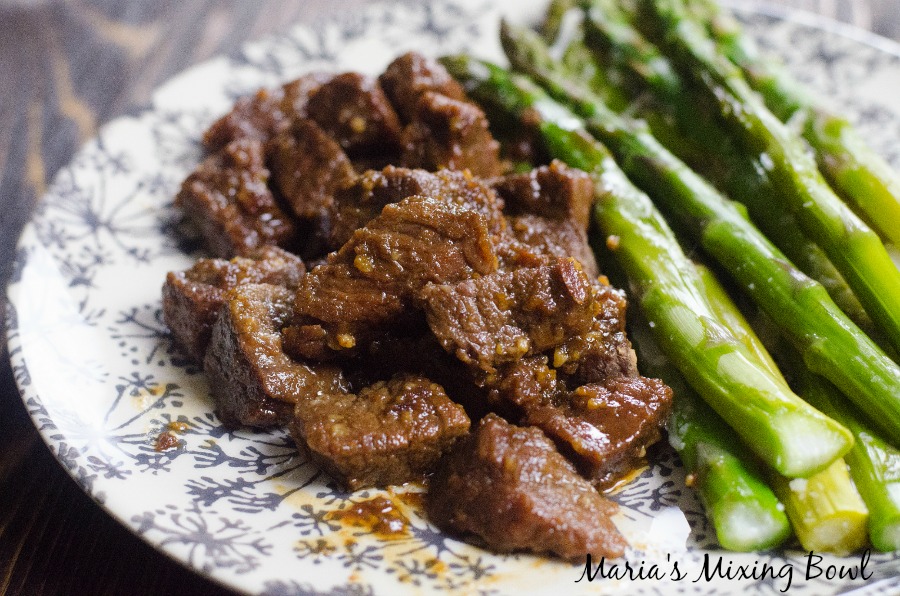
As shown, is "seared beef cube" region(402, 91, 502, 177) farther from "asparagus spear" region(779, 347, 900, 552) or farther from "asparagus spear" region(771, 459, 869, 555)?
"asparagus spear" region(771, 459, 869, 555)

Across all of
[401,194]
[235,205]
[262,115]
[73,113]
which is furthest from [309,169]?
[73,113]

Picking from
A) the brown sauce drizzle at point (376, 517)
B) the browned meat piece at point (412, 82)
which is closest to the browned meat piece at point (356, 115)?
the browned meat piece at point (412, 82)

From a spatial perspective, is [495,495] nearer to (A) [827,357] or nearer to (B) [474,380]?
(B) [474,380]

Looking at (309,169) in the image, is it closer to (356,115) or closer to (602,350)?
(356,115)

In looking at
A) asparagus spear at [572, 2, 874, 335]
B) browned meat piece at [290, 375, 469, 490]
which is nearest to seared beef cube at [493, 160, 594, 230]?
asparagus spear at [572, 2, 874, 335]

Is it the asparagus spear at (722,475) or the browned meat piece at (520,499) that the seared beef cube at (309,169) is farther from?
the asparagus spear at (722,475)

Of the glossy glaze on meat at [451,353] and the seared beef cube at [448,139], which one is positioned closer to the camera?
the glossy glaze on meat at [451,353]
